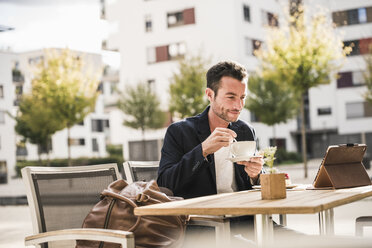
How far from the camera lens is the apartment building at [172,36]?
130 feet

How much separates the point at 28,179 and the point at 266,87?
30326 mm

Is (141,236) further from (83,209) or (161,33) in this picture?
(161,33)

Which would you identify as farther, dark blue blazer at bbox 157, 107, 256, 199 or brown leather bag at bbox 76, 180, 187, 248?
dark blue blazer at bbox 157, 107, 256, 199

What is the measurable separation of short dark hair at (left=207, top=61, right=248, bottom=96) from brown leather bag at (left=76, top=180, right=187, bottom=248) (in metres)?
0.94

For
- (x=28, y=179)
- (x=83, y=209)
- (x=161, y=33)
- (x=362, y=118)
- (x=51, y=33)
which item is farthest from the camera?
(x=362, y=118)

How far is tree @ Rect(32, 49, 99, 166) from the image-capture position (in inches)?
953

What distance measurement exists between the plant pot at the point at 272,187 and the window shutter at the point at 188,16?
38447 mm

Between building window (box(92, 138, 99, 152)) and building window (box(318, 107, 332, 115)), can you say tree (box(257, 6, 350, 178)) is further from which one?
building window (box(92, 138, 99, 152))

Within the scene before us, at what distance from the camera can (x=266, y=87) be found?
3309 cm

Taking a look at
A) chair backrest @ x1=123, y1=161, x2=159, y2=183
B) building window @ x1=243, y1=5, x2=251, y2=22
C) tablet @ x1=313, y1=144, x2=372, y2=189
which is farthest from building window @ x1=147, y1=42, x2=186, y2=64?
tablet @ x1=313, y1=144, x2=372, y2=189

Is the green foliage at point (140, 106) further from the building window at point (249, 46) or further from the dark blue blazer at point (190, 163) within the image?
the dark blue blazer at point (190, 163)

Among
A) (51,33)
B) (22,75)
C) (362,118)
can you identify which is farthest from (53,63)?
(22,75)

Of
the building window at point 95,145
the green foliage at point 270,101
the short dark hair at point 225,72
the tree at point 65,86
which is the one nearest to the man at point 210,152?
the short dark hair at point 225,72

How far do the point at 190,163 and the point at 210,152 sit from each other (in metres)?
0.17
